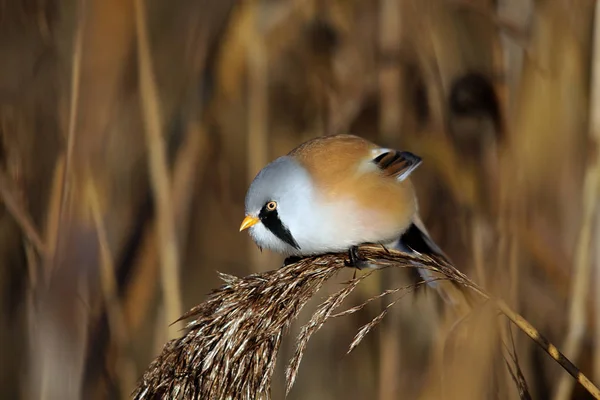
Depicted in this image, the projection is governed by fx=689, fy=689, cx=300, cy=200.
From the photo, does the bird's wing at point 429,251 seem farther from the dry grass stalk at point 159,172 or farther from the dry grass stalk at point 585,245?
the dry grass stalk at point 159,172

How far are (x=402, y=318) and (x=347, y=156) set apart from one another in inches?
24.8

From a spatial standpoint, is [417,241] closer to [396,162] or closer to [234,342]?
[396,162]

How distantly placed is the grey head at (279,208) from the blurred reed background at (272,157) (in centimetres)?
42

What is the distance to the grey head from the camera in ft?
5.07

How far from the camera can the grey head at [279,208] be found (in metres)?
1.55

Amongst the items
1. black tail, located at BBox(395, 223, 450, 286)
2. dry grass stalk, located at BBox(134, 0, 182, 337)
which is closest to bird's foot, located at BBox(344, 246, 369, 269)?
black tail, located at BBox(395, 223, 450, 286)

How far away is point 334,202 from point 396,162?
0.78ft

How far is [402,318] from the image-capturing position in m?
2.08

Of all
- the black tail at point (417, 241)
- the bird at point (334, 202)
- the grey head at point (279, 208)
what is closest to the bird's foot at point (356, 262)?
the bird at point (334, 202)

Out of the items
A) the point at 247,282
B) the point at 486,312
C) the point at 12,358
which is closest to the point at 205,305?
the point at 247,282

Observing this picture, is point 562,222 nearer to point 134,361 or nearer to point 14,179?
point 134,361

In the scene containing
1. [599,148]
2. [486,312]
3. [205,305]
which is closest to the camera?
[205,305]

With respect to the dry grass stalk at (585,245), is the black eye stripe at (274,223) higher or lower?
higher

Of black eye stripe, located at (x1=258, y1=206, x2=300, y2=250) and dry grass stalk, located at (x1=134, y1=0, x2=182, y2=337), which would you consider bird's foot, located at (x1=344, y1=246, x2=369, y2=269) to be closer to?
black eye stripe, located at (x1=258, y1=206, x2=300, y2=250)
